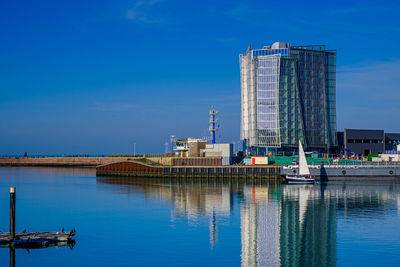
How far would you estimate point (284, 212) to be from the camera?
71.4 m

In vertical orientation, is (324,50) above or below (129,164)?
above

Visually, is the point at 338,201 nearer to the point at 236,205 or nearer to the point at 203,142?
the point at 236,205

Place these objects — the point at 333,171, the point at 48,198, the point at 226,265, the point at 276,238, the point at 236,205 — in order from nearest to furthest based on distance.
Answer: the point at 226,265 → the point at 276,238 → the point at 236,205 → the point at 48,198 → the point at 333,171

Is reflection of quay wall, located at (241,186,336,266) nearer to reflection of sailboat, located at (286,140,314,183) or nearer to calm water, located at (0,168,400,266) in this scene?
calm water, located at (0,168,400,266)

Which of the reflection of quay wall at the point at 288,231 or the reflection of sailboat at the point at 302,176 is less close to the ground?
the reflection of sailboat at the point at 302,176

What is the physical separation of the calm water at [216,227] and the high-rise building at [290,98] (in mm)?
82687

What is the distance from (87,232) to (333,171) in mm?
88756

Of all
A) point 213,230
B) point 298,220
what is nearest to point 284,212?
point 298,220

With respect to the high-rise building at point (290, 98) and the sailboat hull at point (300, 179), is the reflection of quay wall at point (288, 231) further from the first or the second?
the high-rise building at point (290, 98)

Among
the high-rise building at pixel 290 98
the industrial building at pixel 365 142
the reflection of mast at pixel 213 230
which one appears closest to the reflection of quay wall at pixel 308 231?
the reflection of mast at pixel 213 230

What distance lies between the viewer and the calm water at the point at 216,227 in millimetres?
45281

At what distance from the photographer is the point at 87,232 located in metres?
57.8

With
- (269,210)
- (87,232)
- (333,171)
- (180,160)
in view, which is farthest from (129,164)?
(87,232)

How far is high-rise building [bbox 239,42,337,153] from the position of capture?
17975 cm
